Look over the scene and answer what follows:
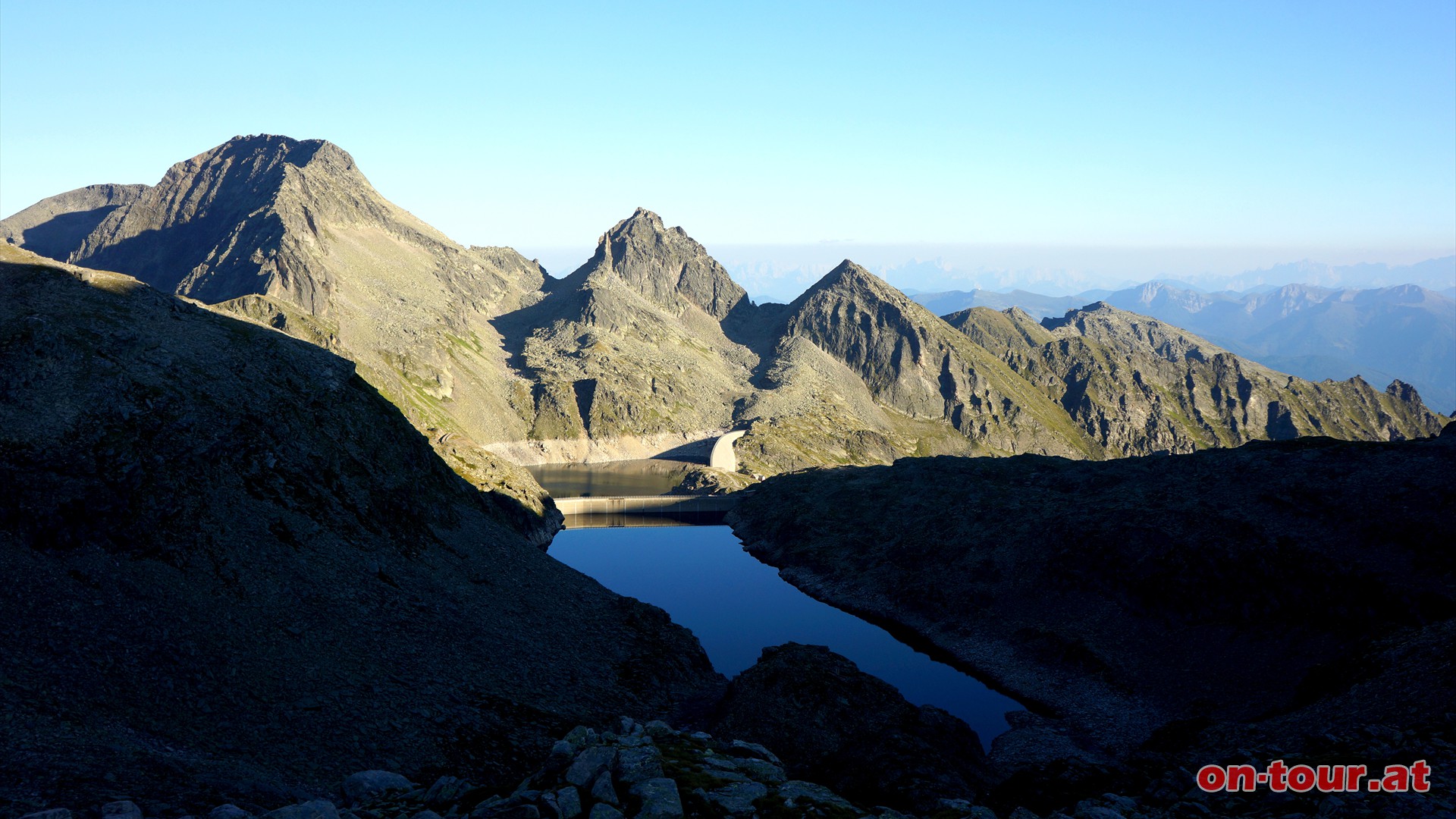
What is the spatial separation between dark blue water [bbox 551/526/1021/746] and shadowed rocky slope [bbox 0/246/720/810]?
21445 millimetres

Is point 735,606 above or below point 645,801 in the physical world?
below

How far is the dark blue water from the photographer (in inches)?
3356

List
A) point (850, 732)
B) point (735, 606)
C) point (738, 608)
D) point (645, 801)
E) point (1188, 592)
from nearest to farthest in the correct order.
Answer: point (645, 801) < point (850, 732) < point (1188, 592) < point (738, 608) < point (735, 606)

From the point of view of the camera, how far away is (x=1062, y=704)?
78.2m

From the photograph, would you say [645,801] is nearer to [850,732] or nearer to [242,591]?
[850,732]

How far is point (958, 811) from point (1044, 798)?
11.7 m


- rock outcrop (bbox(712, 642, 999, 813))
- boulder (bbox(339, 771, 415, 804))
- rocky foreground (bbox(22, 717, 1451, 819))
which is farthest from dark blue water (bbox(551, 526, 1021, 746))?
boulder (bbox(339, 771, 415, 804))

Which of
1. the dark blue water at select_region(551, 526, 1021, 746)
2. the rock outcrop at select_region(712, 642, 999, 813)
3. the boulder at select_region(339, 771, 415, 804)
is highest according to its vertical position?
the boulder at select_region(339, 771, 415, 804)

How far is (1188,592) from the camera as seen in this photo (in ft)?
286

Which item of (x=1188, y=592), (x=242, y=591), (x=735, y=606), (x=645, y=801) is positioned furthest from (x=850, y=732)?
(x=735, y=606)

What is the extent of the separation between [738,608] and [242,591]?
225 ft

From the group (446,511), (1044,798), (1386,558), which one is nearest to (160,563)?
(446,511)

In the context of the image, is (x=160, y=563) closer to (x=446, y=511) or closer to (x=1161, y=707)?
(x=446, y=511)

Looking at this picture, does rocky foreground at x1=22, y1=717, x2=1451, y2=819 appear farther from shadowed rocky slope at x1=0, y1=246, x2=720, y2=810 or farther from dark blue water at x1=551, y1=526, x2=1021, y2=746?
dark blue water at x1=551, y1=526, x2=1021, y2=746
